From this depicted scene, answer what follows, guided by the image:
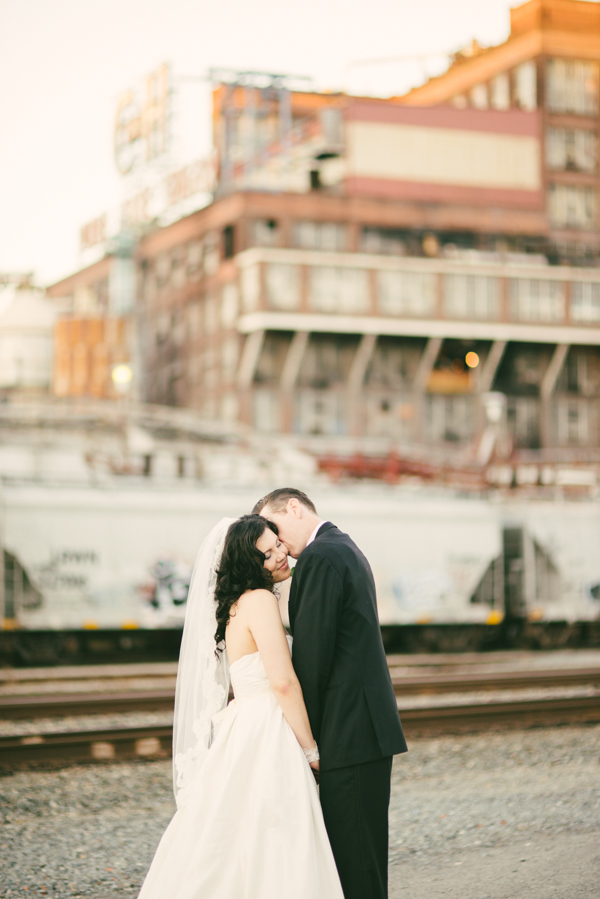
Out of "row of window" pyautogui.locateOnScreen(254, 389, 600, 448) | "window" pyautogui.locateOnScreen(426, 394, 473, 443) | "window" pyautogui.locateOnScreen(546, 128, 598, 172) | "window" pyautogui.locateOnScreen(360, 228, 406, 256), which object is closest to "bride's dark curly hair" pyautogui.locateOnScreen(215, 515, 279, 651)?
"row of window" pyautogui.locateOnScreen(254, 389, 600, 448)

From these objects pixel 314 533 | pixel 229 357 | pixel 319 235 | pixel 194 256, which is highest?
pixel 319 235

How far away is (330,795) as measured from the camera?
14.5 ft

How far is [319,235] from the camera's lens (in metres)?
42.6

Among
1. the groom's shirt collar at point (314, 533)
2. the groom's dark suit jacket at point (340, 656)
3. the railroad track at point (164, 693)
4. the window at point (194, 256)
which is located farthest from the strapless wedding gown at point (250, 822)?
the window at point (194, 256)

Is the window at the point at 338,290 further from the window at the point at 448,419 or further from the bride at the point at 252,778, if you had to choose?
the bride at the point at 252,778

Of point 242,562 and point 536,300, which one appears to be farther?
point 536,300

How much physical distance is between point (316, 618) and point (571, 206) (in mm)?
46130

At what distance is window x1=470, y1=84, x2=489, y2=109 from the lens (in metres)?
51.3

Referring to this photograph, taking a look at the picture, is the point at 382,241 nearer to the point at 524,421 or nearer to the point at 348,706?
the point at 524,421

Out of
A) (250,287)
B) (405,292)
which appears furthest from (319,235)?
(405,292)

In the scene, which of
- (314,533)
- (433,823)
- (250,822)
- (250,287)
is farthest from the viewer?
(250,287)

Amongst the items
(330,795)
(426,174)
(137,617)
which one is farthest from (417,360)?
(330,795)

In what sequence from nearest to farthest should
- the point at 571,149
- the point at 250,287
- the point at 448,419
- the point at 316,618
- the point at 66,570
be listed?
the point at 316,618
the point at 66,570
the point at 250,287
the point at 448,419
the point at 571,149

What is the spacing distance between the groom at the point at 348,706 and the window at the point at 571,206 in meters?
44.9
